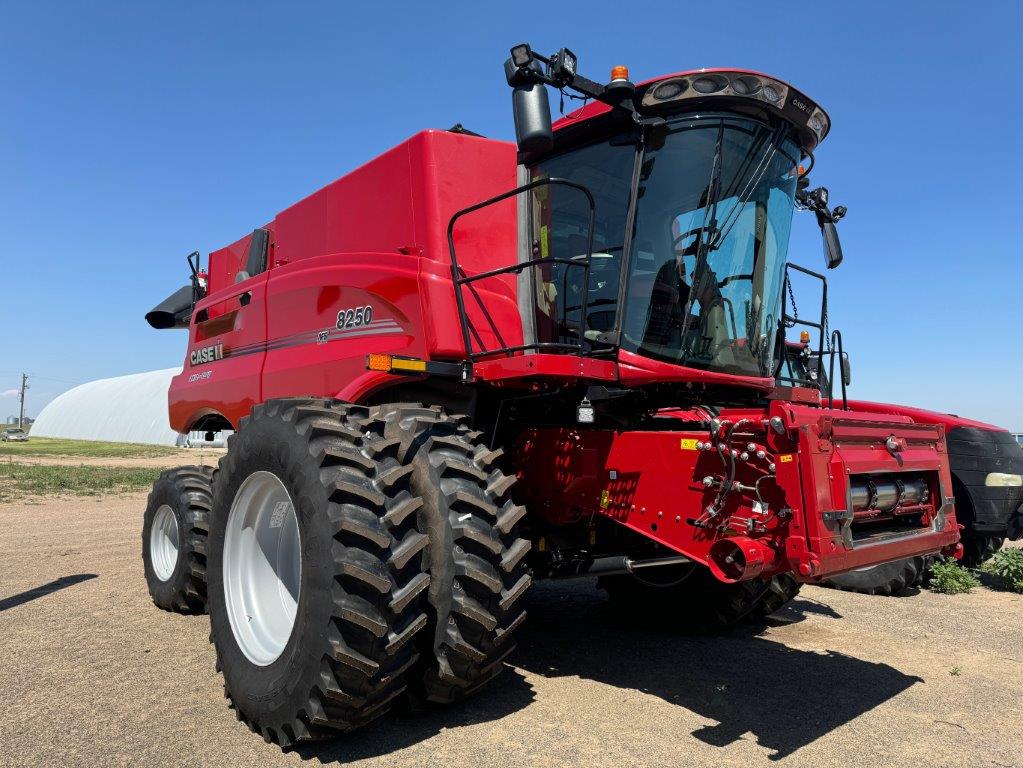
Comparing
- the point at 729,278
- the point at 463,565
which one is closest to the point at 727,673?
the point at 463,565

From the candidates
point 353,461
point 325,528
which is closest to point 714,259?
point 353,461

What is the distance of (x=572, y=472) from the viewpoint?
404 centimetres

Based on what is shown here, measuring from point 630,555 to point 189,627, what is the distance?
124 inches

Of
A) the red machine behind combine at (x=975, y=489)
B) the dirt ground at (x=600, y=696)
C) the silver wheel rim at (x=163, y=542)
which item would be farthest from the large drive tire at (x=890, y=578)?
the silver wheel rim at (x=163, y=542)

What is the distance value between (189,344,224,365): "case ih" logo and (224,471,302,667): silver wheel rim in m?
2.70

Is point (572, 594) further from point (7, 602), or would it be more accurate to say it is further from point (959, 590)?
point (7, 602)

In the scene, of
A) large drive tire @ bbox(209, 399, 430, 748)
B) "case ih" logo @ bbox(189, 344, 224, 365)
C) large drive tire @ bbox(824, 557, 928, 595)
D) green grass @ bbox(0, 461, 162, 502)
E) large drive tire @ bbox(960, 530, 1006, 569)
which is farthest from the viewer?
green grass @ bbox(0, 461, 162, 502)

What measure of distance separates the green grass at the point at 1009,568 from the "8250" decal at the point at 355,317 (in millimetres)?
6917

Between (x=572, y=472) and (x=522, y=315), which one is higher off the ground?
(x=522, y=315)

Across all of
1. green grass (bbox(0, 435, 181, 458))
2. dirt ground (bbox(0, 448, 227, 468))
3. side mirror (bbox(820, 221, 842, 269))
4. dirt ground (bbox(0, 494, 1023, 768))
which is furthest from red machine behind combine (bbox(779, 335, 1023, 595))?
green grass (bbox(0, 435, 181, 458))

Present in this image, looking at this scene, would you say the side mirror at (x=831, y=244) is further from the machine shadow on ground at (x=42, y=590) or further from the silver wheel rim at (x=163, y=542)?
the machine shadow on ground at (x=42, y=590)

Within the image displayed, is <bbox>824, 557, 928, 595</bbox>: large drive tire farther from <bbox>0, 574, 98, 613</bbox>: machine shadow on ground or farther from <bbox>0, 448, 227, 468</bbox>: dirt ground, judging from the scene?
<bbox>0, 448, 227, 468</bbox>: dirt ground

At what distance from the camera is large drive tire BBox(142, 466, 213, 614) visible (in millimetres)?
5539

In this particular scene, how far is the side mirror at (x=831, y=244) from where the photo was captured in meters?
5.06
